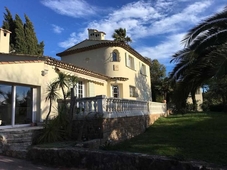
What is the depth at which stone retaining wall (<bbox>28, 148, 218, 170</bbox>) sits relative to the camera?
4.75 metres

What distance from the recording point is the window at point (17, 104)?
10.8 meters

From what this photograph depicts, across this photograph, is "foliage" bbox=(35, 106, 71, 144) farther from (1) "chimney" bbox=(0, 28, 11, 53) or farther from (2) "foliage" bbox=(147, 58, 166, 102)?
(2) "foliage" bbox=(147, 58, 166, 102)

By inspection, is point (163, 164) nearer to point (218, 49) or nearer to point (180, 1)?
point (218, 49)

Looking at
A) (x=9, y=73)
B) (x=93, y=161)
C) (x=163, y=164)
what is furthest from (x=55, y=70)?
(x=163, y=164)

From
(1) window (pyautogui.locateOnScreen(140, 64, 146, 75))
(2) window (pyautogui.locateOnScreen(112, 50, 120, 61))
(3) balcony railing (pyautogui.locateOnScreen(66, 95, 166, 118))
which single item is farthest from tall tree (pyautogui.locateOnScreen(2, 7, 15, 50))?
(3) balcony railing (pyautogui.locateOnScreen(66, 95, 166, 118))

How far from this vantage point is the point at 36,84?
40.1 feet

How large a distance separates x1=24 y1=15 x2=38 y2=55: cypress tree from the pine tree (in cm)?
59

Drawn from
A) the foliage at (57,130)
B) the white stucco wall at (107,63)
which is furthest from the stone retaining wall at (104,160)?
the white stucco wall at (107,63)

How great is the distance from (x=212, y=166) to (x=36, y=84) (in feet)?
33.8

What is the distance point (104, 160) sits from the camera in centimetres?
559

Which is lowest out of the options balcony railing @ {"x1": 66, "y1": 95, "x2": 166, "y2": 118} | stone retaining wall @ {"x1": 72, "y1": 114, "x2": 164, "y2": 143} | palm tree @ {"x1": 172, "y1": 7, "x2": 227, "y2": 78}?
stone retaining wall @ {"x1": 72, "y1": 114, "x2": 164, "y2": 143}

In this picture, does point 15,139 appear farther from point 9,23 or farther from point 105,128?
point 9,23

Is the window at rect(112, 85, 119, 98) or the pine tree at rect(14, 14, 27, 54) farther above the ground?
the pine tree at rect(14, 14, 27, 54)

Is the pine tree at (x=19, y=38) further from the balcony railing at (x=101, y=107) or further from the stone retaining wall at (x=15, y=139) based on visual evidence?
the stone retaining wall at (x=15, y=139)
